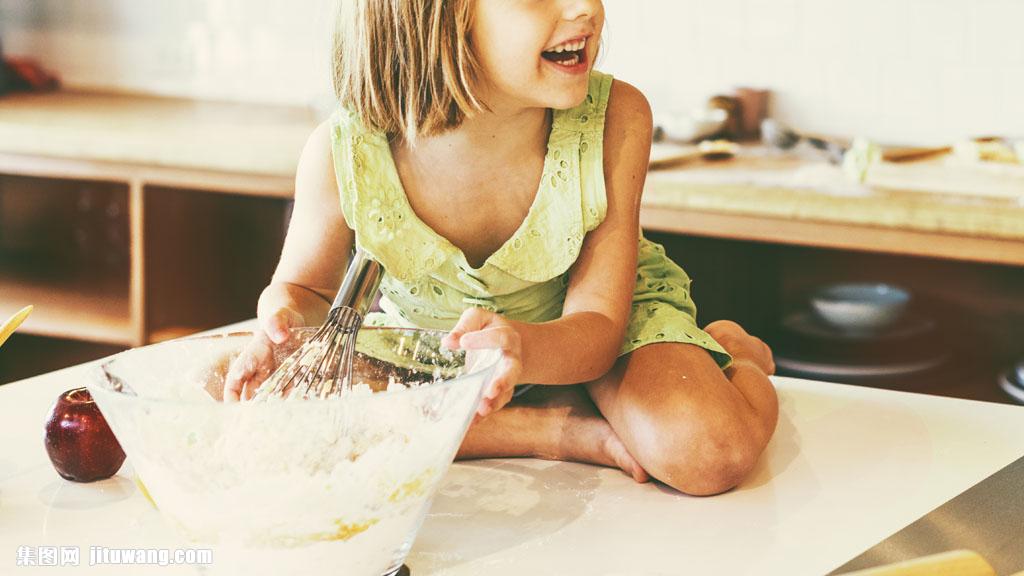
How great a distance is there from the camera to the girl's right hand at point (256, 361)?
82cm

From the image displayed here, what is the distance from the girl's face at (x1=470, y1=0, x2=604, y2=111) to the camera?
1012mm

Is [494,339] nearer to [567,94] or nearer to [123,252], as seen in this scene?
[567,94]

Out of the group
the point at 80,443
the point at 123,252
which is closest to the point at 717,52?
the point at 123,252

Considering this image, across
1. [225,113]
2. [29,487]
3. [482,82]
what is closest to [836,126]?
[225,113]

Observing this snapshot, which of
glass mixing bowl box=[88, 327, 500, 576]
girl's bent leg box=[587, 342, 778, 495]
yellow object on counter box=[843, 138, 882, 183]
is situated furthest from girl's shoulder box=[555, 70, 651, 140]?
yellow object on counter box=[843, 138, 882, 183]

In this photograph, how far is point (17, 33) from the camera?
2.85 m

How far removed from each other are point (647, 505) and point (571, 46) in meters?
0.40

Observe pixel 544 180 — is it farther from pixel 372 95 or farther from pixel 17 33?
pixel 17 33

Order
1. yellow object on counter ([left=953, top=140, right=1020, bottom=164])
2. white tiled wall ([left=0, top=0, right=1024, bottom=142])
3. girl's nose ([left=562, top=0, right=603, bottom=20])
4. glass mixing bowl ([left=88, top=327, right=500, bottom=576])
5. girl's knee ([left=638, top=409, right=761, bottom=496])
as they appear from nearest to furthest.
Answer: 1. glass mixing bowl ([left=88, top=327, right=500, bottom=576])
2. girl's knee ([left=638, top=409, right=761, bottom=496])
3. girl's nose ([left=562, top=0, right=603, bottom=20])
4. yellow object on counter ([left=953, top=140, right=1020, bottom=164])
5. white tiled wall ([left=0, top=0, right=1024, bottom=142])

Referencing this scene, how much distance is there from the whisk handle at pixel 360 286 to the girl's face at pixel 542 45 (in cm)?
26

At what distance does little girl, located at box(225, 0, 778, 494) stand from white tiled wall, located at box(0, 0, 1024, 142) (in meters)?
0.85

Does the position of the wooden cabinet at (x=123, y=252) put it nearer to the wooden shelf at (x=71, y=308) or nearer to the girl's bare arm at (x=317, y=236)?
the wooden shelf at (x=71, y=308)

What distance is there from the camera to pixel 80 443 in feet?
2.73

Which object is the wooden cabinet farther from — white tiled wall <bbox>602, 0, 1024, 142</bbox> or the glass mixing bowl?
the glass mixing bowl
